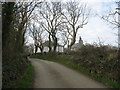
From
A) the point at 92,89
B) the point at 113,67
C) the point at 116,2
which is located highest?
the point at 116,2

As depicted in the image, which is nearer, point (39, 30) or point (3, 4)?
point (3, 4)

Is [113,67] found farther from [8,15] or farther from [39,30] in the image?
[39,30]

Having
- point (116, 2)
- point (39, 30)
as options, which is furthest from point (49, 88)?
point (39, 30)

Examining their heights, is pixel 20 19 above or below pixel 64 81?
above

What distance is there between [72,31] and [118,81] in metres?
32.9

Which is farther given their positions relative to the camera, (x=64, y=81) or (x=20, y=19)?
(x=20, y=19)

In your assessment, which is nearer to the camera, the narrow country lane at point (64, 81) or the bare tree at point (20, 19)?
the narrow country lane at point (64, 81)

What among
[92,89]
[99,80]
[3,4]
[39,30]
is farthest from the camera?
[39,30]

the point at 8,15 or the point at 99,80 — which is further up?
the point at 8,15

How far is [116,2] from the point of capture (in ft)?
58.2

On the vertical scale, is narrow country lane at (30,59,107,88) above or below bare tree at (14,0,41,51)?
below

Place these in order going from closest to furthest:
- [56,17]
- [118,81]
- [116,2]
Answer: [118,81], [116,2], [56,17]

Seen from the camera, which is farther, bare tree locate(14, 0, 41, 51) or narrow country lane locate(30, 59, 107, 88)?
bare tree locate(14, 0, 41, 51)

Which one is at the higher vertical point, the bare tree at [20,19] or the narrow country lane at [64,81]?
the bare tree at [20,19]
